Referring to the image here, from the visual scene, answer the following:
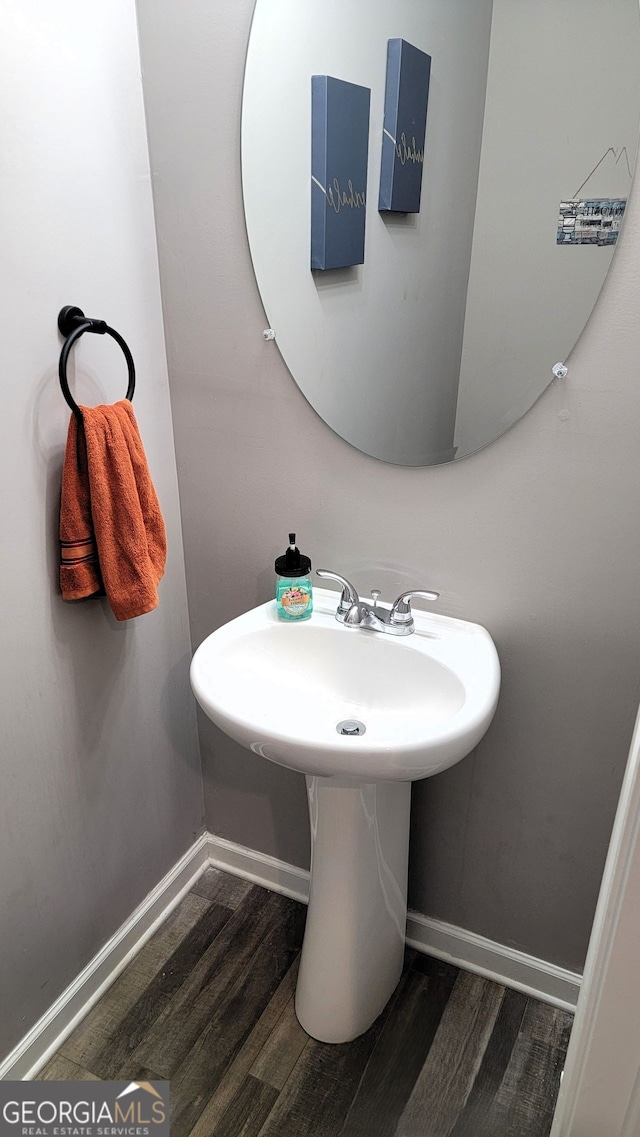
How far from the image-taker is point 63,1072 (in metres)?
1.48

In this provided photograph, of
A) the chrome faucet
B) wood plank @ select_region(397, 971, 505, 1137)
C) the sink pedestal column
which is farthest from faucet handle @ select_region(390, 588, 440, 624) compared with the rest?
wood plank @ select_region(397, 971, 505, 1137)

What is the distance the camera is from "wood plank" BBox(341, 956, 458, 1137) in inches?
55.4

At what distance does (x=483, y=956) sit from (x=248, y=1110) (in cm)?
58

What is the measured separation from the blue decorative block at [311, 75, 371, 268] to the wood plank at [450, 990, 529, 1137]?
5.03 ft

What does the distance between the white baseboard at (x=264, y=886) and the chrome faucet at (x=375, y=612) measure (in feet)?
2.51

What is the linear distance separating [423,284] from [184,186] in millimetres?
494

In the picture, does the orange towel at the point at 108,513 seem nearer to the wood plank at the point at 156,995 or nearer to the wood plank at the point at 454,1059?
the wood plank at the point at 156,995

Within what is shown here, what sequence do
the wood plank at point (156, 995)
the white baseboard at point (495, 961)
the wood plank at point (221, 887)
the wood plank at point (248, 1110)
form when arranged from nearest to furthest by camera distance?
the wood plank at point (248, 1110)
the wood plank at point (156, 995)
the white baseboard at point (495, 961)
the wood plank at point (221, 887)

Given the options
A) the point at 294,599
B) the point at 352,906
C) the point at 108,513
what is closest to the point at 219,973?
the point at 352,906

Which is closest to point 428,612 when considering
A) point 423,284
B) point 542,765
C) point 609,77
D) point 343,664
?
point 343,664

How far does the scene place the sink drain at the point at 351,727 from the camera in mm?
1355

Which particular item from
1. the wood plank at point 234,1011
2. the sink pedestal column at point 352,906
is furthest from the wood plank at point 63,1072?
the sink pedestal column at point 352,906

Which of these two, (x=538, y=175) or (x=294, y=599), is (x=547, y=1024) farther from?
(x=538, y=175)

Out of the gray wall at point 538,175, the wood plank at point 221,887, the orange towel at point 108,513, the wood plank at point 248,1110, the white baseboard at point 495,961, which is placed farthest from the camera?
the wood plank at point 221,887
